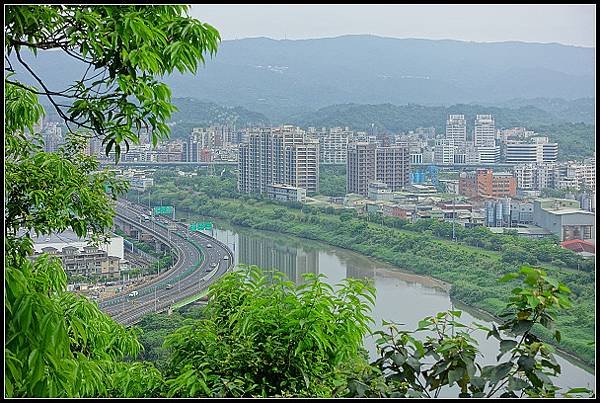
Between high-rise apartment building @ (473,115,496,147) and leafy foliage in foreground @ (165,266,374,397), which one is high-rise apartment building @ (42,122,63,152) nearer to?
leafy foliage in foreground @ (165,266,374,397)

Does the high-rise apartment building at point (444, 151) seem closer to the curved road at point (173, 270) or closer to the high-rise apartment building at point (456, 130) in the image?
the high-rise apartment building at point (456, 130)

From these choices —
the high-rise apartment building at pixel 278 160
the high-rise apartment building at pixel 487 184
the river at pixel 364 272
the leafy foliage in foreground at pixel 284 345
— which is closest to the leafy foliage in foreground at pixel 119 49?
the leafy foliage in foreground at pixel 284 345

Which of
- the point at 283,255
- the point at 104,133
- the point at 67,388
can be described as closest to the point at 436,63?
the point at 283,255

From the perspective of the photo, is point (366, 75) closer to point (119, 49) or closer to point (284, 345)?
point (284, 345)

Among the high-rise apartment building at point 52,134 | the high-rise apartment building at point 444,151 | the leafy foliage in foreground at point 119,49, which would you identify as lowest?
the high-rise apartment building at point 444,151

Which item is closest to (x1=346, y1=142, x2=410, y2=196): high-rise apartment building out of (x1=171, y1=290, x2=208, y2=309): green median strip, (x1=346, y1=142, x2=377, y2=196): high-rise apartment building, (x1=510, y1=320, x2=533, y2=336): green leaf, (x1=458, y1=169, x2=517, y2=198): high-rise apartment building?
(x1=346, y1=142, x2=377, y2=196): high-rise apartment building
